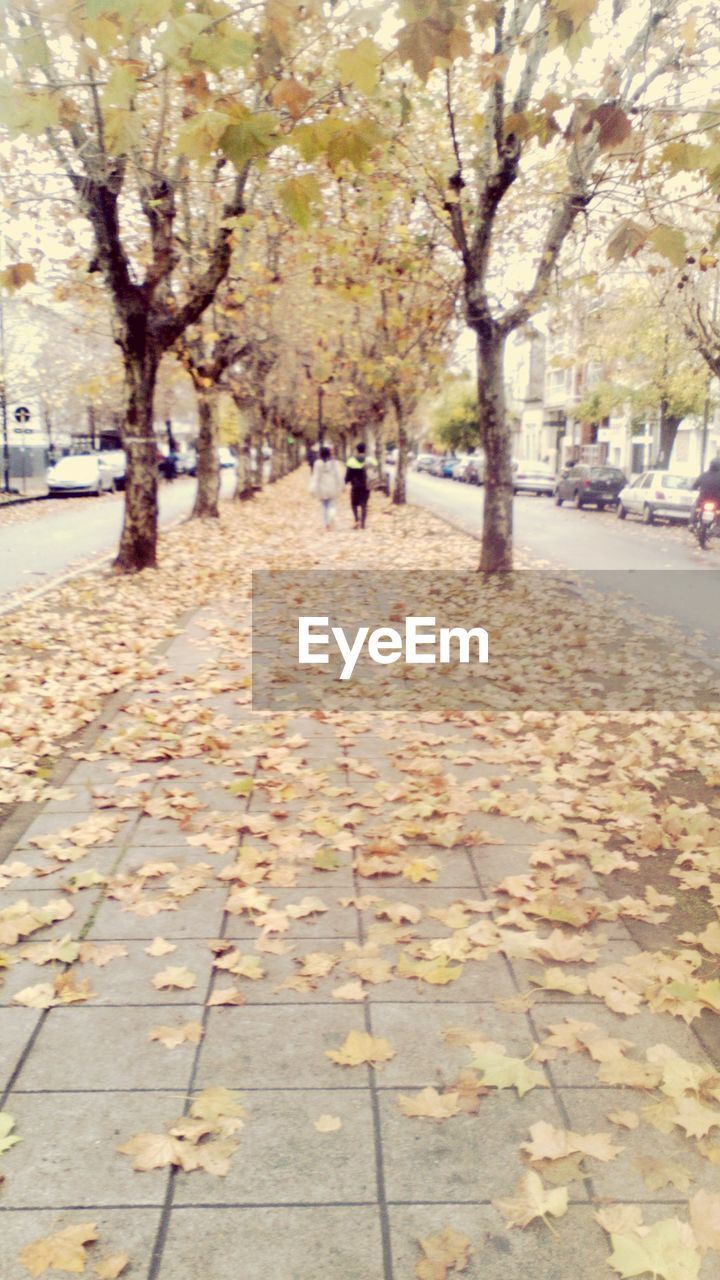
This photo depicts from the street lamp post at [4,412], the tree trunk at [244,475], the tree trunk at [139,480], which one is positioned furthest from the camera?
the street lamp post at [4,412]

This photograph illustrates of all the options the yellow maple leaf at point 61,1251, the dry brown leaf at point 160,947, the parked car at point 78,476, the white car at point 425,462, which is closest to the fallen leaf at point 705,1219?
the yellow maple leaf at point 61,1251

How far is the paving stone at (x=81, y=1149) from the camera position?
2.67m

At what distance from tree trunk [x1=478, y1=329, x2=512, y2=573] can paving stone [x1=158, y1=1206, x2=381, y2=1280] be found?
39.1ft

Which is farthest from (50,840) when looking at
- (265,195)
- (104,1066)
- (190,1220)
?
(265,195)

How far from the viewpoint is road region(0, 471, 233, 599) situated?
652 inches

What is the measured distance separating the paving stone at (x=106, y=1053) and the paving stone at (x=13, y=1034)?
39 mm

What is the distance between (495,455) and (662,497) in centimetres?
1642

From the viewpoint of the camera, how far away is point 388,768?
629 cm

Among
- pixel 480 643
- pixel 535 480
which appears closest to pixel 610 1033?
pixel 480 643

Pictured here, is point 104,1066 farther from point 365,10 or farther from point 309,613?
point 309,613

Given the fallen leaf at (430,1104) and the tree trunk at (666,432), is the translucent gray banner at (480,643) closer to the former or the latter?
the fallen leaf at (430,1104)

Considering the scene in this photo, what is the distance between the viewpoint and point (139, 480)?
1529 cm

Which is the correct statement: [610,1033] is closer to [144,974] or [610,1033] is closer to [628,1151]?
[628,1151]

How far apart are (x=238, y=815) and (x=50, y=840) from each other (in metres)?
0.91
